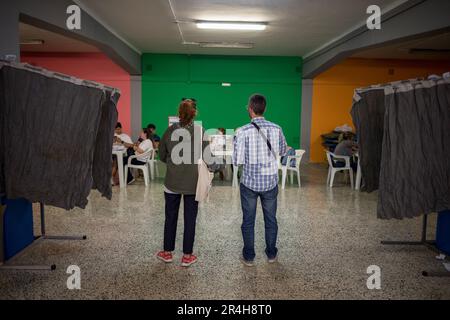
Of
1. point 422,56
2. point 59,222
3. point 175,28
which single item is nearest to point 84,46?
point 175,28

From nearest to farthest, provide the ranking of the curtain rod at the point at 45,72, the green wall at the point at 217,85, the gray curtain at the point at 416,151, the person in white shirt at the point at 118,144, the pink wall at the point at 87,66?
the curtain rod at the point at 45,72, the gray curtain at the point at 416,151, the person in white shirt at the point at 118,144, the pink wall at the point at 87,66, the green wall at the point at 217,85

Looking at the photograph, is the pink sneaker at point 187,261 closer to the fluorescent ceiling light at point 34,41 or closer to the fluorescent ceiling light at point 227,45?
the fluorescent ceiling light at point 227,45

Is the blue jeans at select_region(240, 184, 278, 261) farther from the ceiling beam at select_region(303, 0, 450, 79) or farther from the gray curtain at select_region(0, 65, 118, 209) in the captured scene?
the ceiling beam at select_region(303, 0, 450, 79)

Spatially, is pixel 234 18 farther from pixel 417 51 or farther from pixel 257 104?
pixel 417 51

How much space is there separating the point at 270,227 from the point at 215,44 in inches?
262

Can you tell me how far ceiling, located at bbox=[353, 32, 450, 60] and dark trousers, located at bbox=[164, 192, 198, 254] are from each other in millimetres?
7048

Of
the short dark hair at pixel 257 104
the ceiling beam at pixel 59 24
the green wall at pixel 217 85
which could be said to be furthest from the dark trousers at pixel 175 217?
the green wall at pixel 217 85

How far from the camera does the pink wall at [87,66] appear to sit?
1048 centimetres

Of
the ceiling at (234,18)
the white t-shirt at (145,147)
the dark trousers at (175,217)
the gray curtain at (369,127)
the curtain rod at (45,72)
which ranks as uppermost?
the ceiling at (234,18)

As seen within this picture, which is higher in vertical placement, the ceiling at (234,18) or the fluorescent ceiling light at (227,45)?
the fluorescent ceiling light at (227,45)

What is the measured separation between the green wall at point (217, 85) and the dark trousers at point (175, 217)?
7.95 meters

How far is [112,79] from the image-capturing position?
10648 mm

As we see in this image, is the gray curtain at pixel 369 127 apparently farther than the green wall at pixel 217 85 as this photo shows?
No
